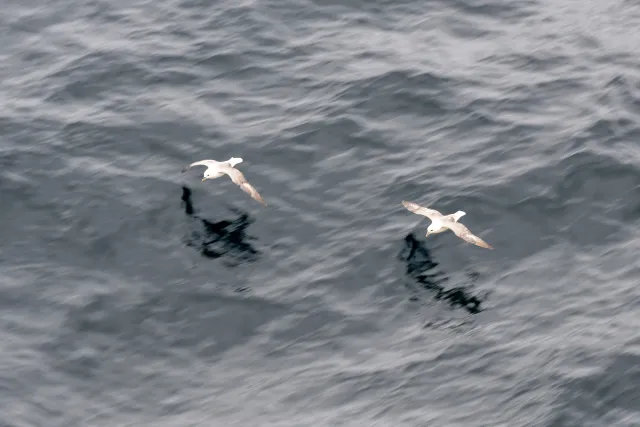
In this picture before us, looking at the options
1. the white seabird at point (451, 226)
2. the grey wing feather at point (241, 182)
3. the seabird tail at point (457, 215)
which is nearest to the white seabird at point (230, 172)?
the grey wing feather at point (241, 182)

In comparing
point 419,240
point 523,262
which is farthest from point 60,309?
point 523,262

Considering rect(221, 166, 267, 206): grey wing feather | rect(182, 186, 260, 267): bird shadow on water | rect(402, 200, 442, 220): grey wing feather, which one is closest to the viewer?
rect(402, 200, 442, 220): grey wing feather

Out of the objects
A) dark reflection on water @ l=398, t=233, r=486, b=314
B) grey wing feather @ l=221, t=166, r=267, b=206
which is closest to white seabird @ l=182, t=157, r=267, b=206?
grey wing feather @ l=221, t=166, r=267, b=206

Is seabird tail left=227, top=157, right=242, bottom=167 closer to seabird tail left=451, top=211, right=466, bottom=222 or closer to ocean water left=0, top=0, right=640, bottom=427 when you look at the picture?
ocean water left=0, top=0, right=640, bottom=427

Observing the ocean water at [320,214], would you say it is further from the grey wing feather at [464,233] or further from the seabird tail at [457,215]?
the seabird tail at [457,215]

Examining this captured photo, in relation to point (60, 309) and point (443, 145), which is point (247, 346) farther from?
point (443, 145)
